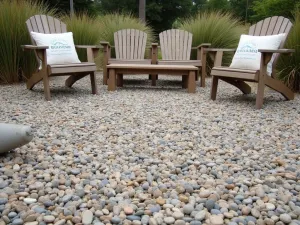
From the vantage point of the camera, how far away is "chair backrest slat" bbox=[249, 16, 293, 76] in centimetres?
352

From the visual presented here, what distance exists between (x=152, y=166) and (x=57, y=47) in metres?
2.66

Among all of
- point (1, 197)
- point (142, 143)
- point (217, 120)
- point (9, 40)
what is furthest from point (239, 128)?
point (9, 40)

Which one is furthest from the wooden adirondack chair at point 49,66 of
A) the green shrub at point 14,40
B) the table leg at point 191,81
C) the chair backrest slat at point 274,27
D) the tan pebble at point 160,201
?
the tan pebble at point 160,201

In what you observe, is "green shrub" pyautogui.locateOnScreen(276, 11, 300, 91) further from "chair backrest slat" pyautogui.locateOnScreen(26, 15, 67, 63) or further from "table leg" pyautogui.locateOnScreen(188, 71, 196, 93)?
"chair backrest slat" pyautogui.locateOnScreen(26, 15, 67, 63)

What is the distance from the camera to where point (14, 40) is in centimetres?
443

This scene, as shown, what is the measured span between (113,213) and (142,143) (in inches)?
36.2

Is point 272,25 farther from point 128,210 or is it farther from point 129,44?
point 128,210

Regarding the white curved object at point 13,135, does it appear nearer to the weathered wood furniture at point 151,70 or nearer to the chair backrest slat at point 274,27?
the weathered wood furniture at point 151,70

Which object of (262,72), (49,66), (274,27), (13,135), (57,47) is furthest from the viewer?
(57,47)

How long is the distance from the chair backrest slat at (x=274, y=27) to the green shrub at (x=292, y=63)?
49cm

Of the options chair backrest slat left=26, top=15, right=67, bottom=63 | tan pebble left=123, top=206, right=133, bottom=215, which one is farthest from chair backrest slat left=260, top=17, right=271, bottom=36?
tan pebble left=123, top=206, right=133, bottom=215

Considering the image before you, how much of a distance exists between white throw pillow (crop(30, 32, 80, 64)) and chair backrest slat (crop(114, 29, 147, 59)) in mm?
1274

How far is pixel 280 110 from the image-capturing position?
3242mm

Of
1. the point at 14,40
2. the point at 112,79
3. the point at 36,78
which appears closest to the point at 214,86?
the point at 112,79
